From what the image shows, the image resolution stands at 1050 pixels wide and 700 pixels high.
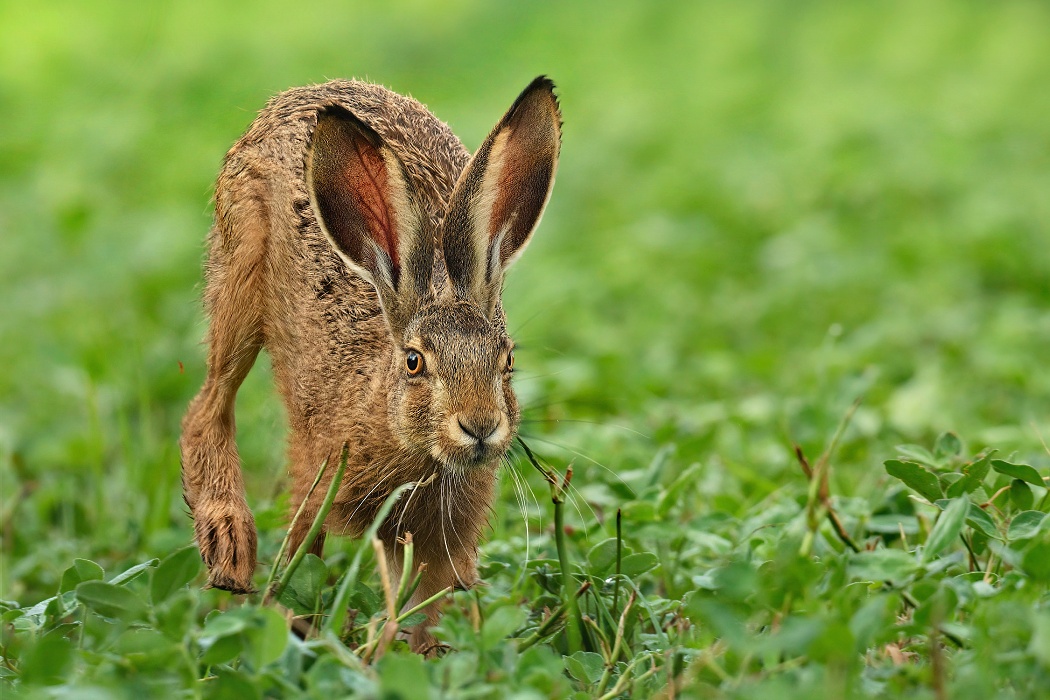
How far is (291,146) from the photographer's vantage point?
455 centimetres

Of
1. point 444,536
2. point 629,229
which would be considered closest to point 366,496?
point 444,536

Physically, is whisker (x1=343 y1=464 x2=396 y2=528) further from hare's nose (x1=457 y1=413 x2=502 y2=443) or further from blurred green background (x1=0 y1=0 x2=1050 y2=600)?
blurred green background (x1=0 y1=0 x2=1050 y2=600)

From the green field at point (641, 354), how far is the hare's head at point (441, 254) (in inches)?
20.3

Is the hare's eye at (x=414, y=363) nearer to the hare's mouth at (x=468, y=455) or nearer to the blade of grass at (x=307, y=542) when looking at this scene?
the hare's mouth at (x=468, y=455)

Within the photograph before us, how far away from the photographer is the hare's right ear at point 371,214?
407 centimetres

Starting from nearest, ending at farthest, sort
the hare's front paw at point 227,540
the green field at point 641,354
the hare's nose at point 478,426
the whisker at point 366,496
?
the green field at point 641,354
the hare's nose at point 478,426
the whisker at point 366,496
the hare's front paw at point 227,540

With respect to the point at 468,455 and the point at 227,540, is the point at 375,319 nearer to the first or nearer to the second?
the point at 468,455

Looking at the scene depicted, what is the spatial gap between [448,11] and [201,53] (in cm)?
277

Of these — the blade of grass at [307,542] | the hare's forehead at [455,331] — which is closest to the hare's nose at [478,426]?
the hare's forehead at [455,331]

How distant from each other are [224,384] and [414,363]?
0.90 metres

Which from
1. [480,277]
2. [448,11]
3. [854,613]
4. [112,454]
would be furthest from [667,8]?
[854,613]

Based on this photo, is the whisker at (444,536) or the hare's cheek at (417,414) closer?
the hare's cheek at (417,414)

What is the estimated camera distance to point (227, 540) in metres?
4.27

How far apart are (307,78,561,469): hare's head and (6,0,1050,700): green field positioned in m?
0.51
